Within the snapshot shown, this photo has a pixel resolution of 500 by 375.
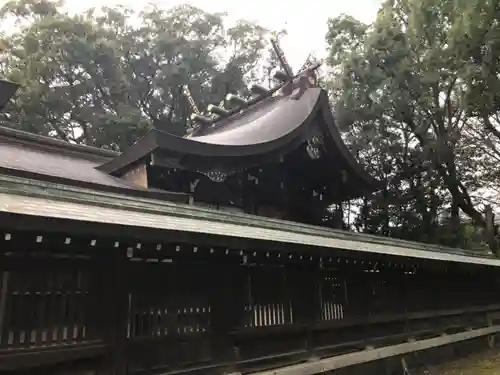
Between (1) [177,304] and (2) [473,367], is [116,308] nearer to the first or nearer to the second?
(1) [177,304]

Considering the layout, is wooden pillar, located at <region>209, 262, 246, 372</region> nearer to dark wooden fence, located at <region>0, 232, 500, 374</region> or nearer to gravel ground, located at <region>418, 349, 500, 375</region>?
dark wooden fence, located at <region>0, 232, 500, 374</region>

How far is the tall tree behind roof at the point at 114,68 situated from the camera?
24.8m

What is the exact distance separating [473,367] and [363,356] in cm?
432

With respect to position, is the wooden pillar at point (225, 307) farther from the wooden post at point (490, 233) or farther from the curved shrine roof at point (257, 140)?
the wooden post at point (490, 233)

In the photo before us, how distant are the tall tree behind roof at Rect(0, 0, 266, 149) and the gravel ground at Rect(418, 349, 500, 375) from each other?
1934cm

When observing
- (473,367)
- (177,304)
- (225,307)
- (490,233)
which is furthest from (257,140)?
(490,233)

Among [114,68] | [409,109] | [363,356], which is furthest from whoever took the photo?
[114,68]

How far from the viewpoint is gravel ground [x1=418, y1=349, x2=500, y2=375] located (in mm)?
11453

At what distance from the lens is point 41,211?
4.98 metres

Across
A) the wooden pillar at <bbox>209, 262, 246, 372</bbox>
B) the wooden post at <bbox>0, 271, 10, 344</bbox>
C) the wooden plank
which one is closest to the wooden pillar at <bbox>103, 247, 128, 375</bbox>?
the wooden post at <bbox>0, 271, 10, 344</bbox>

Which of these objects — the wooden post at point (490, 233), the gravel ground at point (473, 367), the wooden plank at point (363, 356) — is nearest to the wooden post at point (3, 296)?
the wooden plank at point (363, 356)

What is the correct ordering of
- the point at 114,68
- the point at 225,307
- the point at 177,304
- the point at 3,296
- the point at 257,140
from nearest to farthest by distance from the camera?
the point at 3,296
the point at 177,304
the point at 225,307
the point at 257,140
the point at 114,68

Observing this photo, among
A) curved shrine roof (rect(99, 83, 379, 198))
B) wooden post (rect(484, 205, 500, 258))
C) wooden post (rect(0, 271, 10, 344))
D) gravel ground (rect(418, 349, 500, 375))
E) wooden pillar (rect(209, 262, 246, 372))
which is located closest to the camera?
wooden post (rect(0, 271, 10, 344))

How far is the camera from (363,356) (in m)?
9.84
